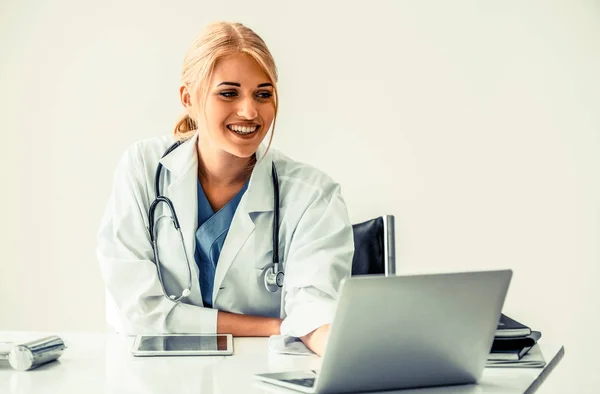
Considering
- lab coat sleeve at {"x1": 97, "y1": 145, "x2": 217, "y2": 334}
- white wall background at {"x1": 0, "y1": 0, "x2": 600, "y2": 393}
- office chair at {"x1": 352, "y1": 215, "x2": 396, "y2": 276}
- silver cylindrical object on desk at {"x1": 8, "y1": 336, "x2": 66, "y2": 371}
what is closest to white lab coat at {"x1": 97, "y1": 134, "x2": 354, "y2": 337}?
lab coat sleeve at {"x1": 97, "y1": 145, "x2": 217, "y2": 334}

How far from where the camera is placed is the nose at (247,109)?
1.83 m

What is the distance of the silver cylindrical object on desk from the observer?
1.25 meters

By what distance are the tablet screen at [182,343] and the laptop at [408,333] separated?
314 millimetres

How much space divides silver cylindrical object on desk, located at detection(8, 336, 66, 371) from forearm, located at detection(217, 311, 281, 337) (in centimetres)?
48

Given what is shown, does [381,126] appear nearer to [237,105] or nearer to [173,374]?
[237,105]

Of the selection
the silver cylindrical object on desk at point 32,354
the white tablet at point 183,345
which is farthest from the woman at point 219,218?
the silver cylindrical object on desk at point 32,354

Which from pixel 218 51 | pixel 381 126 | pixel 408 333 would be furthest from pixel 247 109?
pixel 381 126

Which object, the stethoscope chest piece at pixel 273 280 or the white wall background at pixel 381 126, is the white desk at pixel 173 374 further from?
the white wall background at pixel 381 126

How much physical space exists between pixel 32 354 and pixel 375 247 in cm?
105

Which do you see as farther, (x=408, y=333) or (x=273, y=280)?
→ (x=273, y=280)

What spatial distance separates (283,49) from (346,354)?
2.24 m

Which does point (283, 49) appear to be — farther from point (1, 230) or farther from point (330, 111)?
point (1, 230)

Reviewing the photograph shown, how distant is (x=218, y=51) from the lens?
1864 millimetres

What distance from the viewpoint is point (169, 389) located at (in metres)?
1.12
